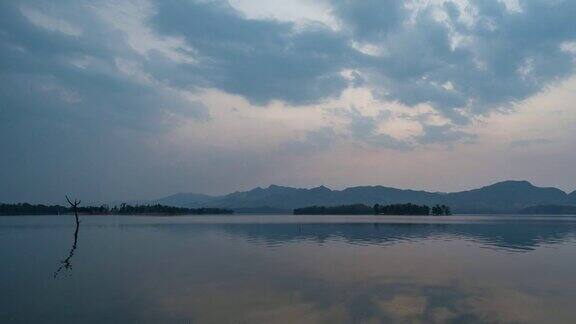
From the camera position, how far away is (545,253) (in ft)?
148

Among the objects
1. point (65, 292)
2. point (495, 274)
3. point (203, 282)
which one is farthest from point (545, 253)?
point (65, 292)

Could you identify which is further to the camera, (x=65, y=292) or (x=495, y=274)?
(x=495, y=274)

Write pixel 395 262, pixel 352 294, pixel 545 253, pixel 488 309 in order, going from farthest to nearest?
pixel 545 253 → pixel 395 262 → pixel 352 294 → pixel 488 309

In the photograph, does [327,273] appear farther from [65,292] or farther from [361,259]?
[65,292]

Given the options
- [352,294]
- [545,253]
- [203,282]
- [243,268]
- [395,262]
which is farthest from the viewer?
[545,253]

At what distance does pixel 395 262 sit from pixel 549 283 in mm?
11972

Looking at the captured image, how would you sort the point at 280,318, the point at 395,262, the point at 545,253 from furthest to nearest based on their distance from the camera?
the point at 545,253 < the point at 395,262 < the point at 280,318

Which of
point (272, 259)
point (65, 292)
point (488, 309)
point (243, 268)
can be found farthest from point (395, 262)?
point (65, 292)

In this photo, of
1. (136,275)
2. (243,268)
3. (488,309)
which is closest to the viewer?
(488,309)

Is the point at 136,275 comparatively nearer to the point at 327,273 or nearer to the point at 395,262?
the point at 327,273

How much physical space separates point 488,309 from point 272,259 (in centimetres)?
2120

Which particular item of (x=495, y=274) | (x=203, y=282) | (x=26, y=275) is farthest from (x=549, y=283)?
(x=26, y=275)

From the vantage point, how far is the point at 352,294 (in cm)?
2342

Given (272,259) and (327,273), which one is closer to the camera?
(327,273)
